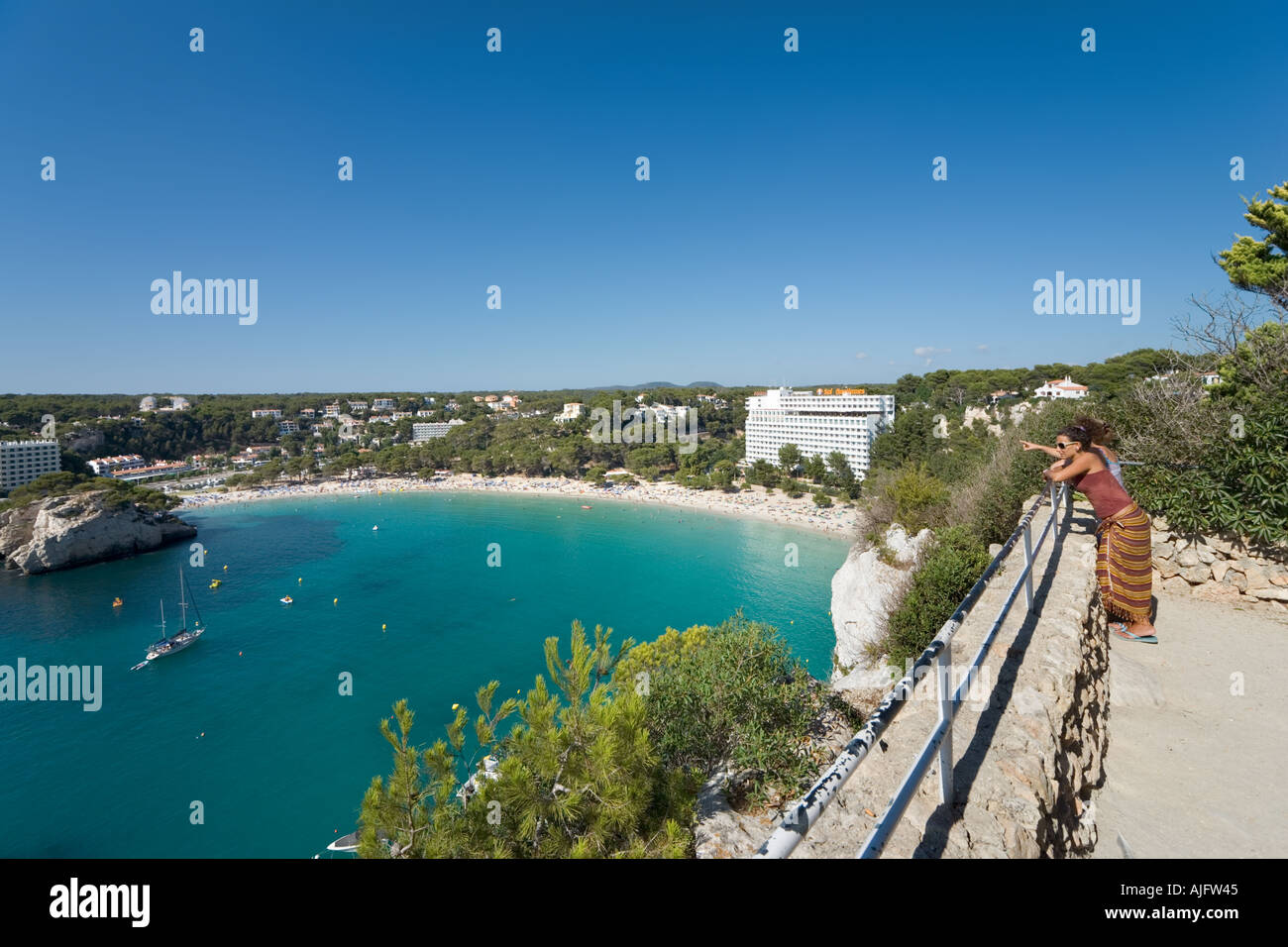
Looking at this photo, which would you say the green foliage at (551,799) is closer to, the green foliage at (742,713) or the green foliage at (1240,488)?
the green foliage at (742,713)

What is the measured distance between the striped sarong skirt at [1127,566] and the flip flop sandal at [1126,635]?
0.28 feet

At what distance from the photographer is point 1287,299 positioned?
895cm

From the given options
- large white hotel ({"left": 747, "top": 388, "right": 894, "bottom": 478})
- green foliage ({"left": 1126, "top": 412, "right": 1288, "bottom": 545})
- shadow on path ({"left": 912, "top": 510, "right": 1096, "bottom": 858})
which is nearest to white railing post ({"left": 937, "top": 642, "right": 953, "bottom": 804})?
shadow on path ({"left": 912, "top": 510, "right": 1096, "bottom": 858})

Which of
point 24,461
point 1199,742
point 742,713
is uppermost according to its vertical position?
point 24,461

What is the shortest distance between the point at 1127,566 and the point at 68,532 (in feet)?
189

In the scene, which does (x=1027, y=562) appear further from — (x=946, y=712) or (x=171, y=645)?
(x=171, y=645)

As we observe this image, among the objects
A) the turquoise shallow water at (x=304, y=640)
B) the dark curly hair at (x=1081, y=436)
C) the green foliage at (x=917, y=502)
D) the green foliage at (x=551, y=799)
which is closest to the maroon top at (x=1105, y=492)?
the dark curly hair at (x=1081, y=436)

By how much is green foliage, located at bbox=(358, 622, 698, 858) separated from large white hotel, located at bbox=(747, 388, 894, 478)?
53.8 metres

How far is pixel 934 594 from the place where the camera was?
30.9ft

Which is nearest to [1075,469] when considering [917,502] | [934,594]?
[934,594]

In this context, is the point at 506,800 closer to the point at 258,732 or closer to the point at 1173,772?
the point at 1173,772

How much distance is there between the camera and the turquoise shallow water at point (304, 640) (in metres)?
15.6
